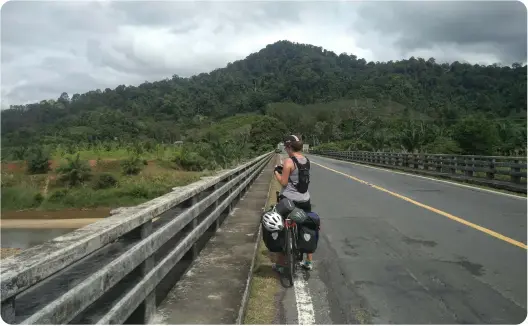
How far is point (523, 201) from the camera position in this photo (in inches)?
507

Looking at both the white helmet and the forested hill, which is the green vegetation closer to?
the forested hill

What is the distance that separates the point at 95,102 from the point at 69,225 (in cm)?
10898

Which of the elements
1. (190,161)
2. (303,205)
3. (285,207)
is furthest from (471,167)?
(190,161)

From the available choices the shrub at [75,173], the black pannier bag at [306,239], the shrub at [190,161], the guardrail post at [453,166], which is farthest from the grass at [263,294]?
the shrub at [190,161]

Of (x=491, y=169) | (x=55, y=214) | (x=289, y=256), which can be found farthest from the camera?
(x=55, y=214)

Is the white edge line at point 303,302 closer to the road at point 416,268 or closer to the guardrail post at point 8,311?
the road at point 416,268

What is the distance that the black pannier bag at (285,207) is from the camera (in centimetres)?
574

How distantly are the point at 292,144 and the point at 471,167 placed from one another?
51.3 feet

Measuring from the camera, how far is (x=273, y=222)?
566cm

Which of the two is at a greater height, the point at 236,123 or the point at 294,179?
the point at 236,123

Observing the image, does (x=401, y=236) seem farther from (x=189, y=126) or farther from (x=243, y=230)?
(x=189, y=126)

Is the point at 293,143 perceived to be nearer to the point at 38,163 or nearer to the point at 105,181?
the point at 105,181

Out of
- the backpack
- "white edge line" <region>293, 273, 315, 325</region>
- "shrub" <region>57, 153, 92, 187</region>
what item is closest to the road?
"white edge line" <region>293, 273, 315, 325</region>

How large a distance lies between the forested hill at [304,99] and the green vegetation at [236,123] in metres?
0.47
